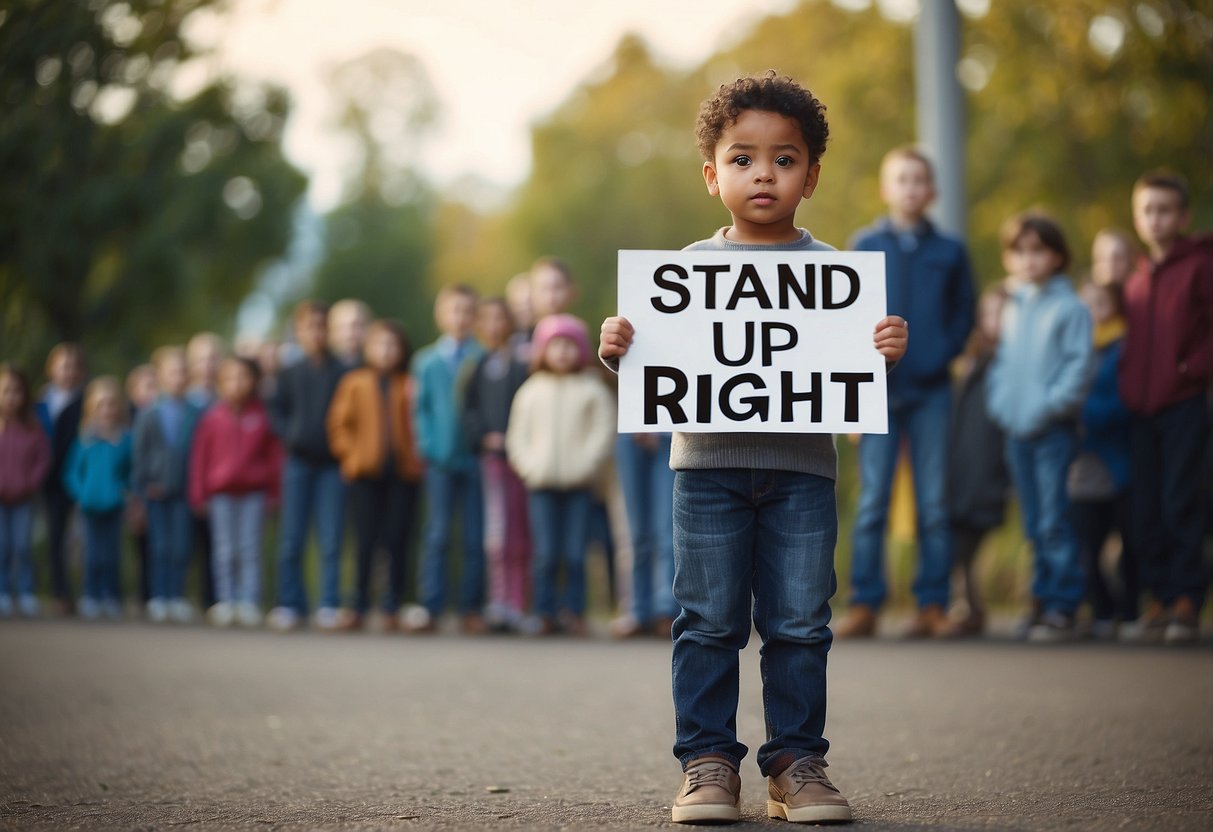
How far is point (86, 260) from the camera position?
46.0 feet

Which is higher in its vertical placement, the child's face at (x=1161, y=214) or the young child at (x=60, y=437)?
the child's face at (x=1161, y=214)

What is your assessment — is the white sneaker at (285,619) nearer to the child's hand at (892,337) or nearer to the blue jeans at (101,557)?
the blue jeans at (101,557)

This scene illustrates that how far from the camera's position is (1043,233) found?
28.3ft

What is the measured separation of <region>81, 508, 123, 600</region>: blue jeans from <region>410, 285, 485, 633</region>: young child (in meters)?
3.66

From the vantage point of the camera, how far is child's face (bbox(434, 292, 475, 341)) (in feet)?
35.1

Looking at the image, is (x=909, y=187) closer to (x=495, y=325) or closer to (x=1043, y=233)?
(x=1043, y=233)

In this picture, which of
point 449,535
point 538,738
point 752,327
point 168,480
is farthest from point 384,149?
point 752,327

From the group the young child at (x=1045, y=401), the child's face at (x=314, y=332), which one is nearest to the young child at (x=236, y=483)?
the child's face at (x=314, y=332)

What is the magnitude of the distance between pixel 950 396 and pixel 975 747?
12.6ft

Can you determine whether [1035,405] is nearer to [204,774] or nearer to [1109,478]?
[1109,478]

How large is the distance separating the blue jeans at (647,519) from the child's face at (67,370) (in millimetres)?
5953

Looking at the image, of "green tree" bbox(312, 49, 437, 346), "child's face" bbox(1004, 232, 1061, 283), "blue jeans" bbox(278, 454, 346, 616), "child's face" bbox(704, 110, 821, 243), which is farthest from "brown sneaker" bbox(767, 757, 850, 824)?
"green tree" bbox(312, 49, 437, 346)

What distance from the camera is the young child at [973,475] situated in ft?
30.9

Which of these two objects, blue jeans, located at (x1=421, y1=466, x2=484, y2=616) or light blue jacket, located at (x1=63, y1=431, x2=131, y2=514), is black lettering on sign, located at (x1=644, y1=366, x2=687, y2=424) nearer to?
blue jeans, located at (x1=421, y1=466, x2=484, y2=616)
